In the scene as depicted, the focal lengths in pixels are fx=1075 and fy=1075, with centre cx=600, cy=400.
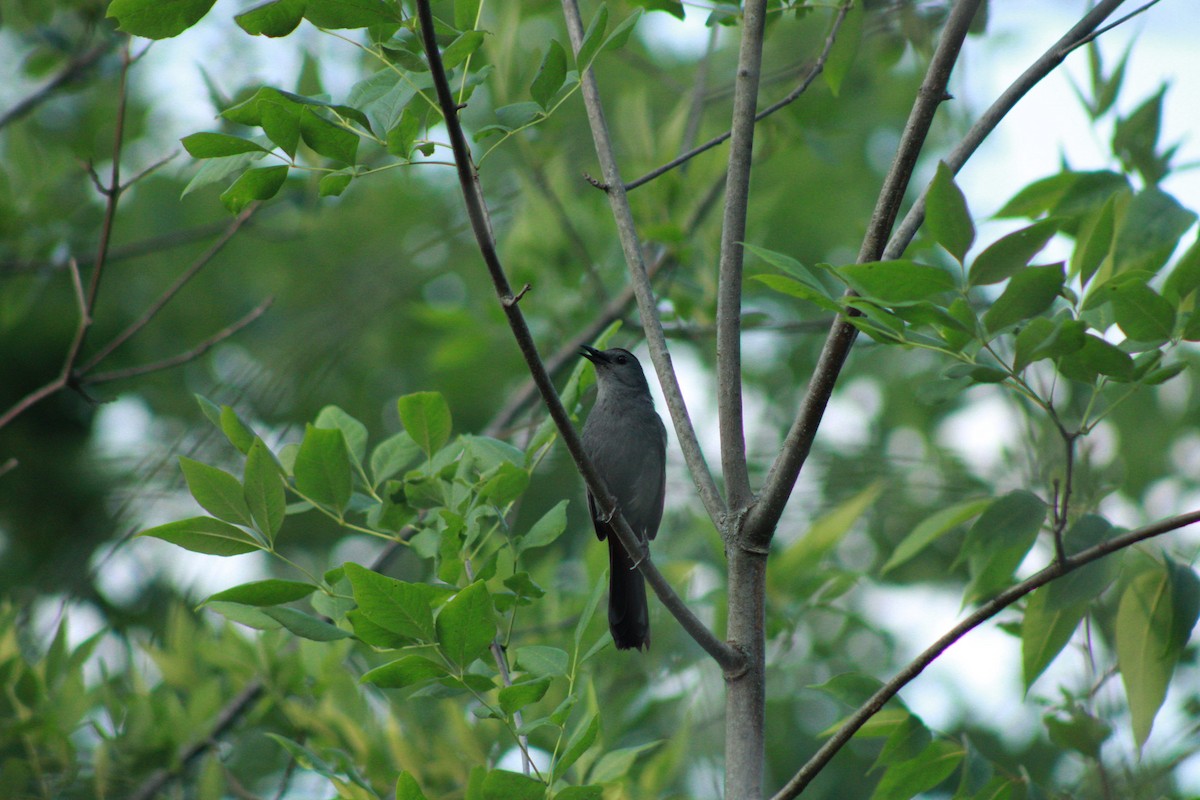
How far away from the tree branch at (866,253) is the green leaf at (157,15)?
4.45ft

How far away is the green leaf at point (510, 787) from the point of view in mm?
2074

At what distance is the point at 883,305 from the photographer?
1.87 m

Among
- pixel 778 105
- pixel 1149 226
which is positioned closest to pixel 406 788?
pixel 778 105

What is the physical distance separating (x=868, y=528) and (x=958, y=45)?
698 centimetres

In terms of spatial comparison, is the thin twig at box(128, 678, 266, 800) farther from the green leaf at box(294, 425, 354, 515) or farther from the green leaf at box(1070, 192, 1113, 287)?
the green leaf at box(1070, 192, 1113, 287)

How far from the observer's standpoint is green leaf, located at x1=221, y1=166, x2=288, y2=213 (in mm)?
2242

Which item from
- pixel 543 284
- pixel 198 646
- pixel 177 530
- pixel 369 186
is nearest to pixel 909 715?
pixel 177 530

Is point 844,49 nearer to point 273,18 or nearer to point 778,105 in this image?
point 778,105

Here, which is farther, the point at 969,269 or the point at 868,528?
the point at 868,528

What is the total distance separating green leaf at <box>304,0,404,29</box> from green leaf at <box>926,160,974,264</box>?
1.06 metres

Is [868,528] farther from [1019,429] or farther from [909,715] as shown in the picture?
[909,715]

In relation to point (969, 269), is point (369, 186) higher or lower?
higher

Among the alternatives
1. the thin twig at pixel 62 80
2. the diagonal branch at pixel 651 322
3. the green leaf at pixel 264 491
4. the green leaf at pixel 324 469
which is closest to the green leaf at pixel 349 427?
the green leaf at pixel 324 469

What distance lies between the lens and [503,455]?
269 centimetres
